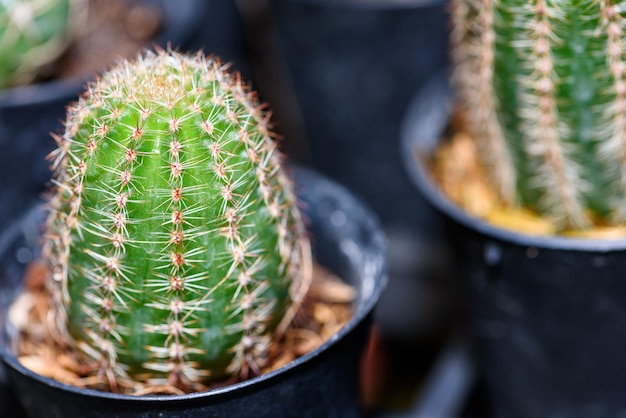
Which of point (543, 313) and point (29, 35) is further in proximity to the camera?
point (29, 35)

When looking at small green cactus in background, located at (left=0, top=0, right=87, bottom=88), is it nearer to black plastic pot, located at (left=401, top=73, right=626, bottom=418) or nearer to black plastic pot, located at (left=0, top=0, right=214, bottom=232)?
black plastic pot, located at (left=0, top=0, right=214, bottom=232)

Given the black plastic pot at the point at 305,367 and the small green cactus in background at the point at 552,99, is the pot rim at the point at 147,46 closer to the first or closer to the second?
the black plastic pot at the point at 305,367

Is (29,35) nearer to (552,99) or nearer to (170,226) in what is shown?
(170,226)

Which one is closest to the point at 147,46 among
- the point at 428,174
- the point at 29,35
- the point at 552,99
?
the point at 29,35

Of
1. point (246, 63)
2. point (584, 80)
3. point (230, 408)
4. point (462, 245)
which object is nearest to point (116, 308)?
point (230, 408)

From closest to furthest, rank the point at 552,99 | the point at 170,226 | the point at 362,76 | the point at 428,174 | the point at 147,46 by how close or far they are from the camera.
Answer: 1. the point at 170,226
2. the point at 552,99
3. the point at 428,174
4. the point at 147,46
5. the point at 362,76

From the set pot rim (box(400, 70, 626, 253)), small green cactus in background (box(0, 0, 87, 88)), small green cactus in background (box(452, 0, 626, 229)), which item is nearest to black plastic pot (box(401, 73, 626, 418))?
pot rim (box(400, 70, 626, 253))

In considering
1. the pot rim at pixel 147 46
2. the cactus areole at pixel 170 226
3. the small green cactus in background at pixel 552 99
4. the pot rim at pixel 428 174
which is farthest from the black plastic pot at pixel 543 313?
the pot rim at pixel 147 46
